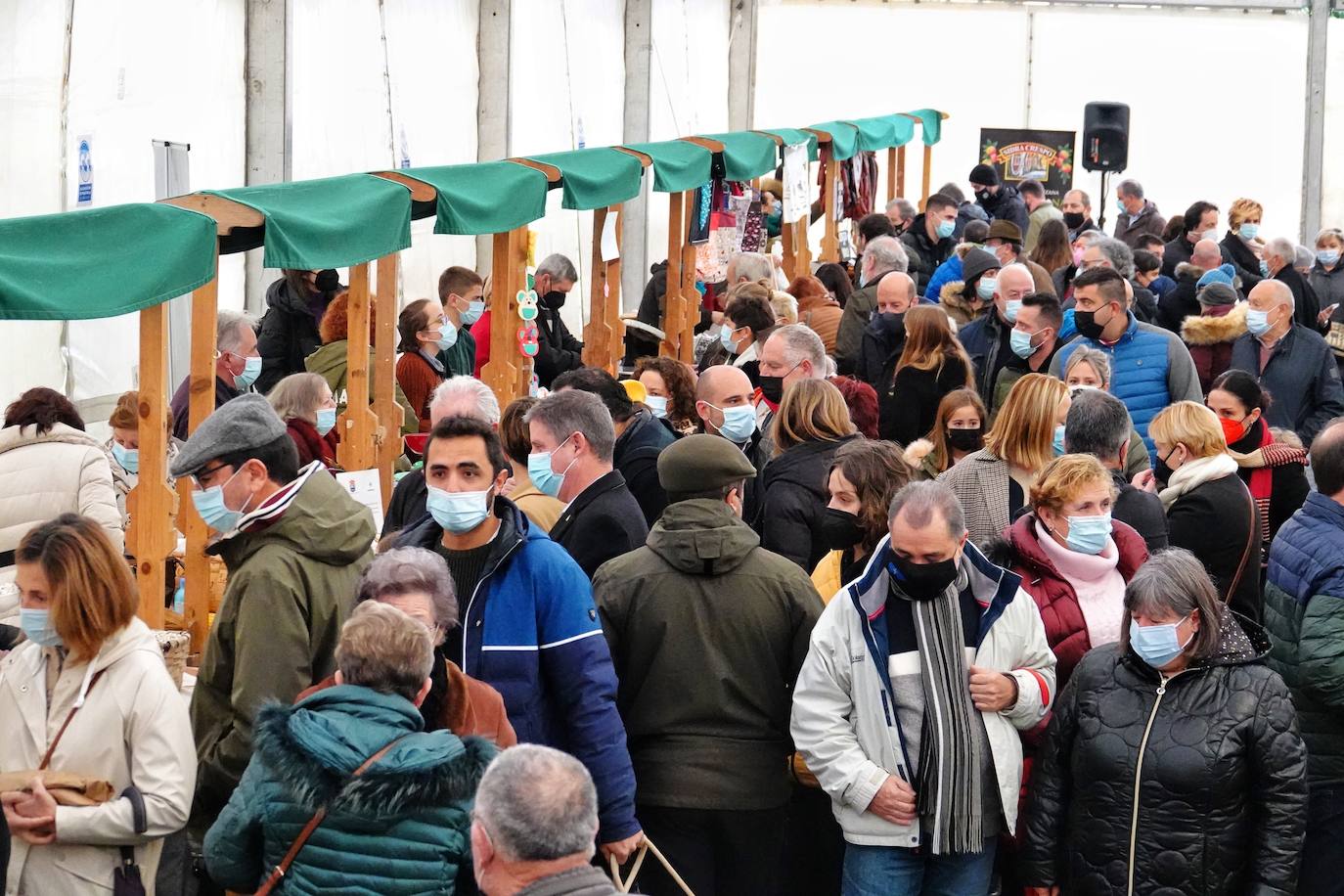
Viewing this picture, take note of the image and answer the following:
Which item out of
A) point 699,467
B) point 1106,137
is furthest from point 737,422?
point 1106,137

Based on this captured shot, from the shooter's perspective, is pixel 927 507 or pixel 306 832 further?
pixel 927 507

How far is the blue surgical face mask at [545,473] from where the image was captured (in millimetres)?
5082

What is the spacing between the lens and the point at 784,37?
878 inches

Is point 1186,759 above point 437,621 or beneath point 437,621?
beneath

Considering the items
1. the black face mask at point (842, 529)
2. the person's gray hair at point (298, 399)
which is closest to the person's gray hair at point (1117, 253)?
the person's gray hair at point (298, 399)

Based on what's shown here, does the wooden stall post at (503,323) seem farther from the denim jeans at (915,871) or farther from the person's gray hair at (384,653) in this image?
the person's gray hair at (384,653)

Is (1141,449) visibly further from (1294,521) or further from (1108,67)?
(1108,67)

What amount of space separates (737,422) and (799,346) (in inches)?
22.3

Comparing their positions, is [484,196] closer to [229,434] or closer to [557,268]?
[557,268]

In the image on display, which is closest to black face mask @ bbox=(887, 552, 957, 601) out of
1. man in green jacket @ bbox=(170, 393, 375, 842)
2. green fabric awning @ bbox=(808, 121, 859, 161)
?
man in green jacket @ bbox=(170, 393, 375, 842)

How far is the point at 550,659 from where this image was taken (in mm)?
4164

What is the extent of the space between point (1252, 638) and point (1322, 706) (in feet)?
1.09

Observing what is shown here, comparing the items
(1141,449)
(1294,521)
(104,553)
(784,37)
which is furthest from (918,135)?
(104,553)

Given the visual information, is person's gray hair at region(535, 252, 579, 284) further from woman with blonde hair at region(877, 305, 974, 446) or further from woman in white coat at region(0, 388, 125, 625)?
woman in white coat at region(0, 388, 125, 625)
